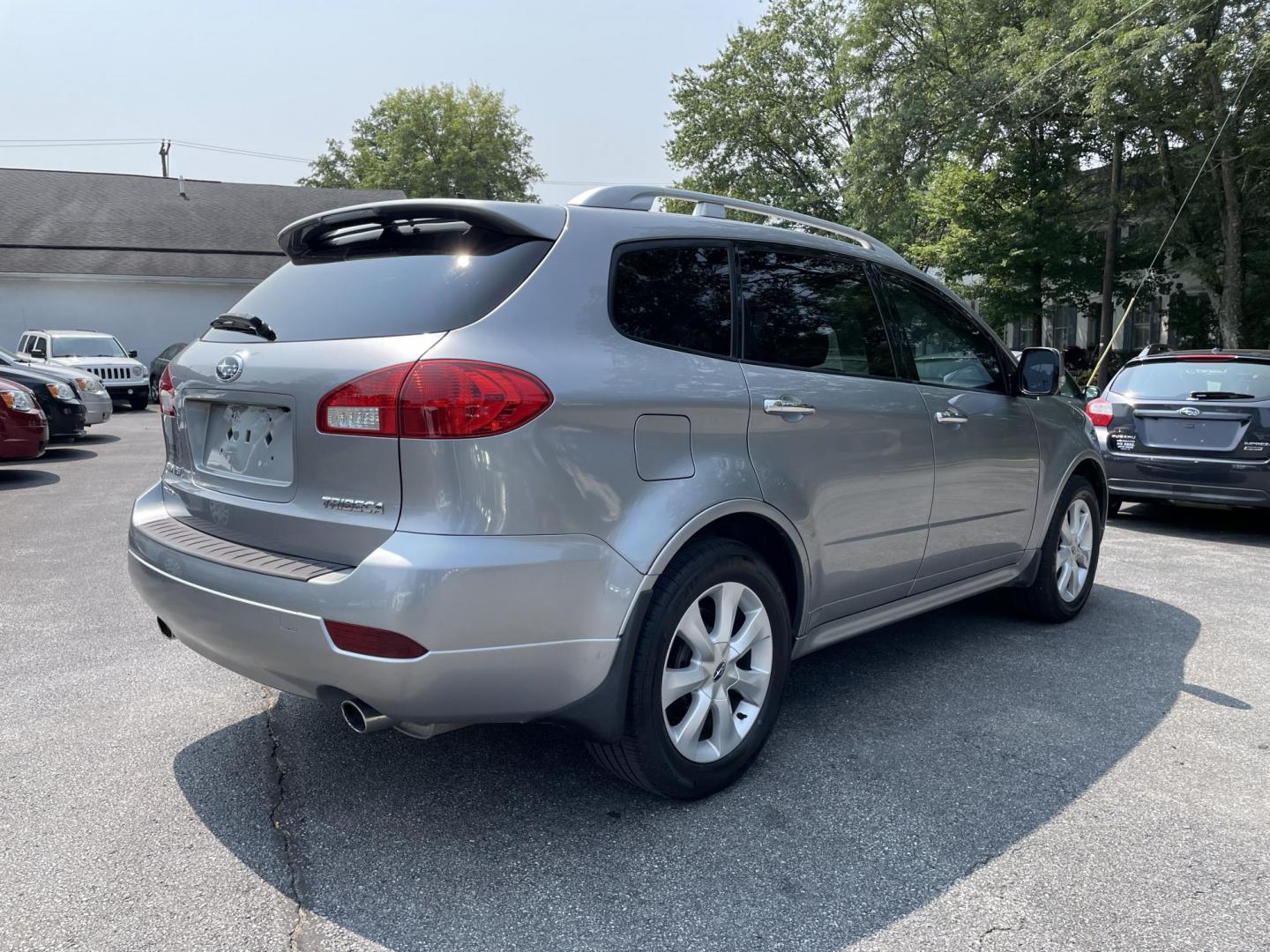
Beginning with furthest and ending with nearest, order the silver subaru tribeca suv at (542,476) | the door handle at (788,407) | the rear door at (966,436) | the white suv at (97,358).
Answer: the white suv at (97,358), the rear door at (966,436), the door handle at (788,407), the silver subaru tribeca suv at (542,476)

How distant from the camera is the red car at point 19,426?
984 cm

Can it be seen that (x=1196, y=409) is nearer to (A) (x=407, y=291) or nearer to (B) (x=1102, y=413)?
(B) (x=1102, y=413)

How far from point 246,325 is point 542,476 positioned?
4.11 feet

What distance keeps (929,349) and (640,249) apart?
1755 mm

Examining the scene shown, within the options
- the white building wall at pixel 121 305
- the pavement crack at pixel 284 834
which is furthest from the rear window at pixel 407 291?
the white building wall at pixel 121 305

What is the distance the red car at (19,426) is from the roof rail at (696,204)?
350 inches

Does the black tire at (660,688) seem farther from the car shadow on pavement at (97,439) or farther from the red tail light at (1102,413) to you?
the car shadow on pavement at (97,439)

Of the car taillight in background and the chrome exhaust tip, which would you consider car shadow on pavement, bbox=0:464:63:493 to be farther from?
the car taillight in background

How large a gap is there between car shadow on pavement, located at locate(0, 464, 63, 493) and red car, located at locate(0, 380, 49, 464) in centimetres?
26

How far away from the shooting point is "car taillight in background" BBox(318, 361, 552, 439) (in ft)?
8.23

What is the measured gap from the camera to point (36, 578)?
598 cm

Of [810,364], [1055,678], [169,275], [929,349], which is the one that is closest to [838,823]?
[810,364]

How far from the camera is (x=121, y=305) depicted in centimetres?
2906

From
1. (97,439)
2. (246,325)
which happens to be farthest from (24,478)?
(246,325)
